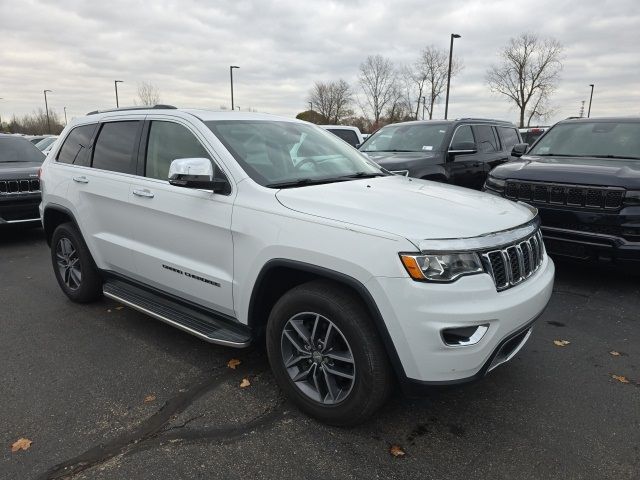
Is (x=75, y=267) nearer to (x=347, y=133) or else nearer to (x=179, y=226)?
(x=179, y=226)

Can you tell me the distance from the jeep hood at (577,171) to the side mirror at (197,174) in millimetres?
3699

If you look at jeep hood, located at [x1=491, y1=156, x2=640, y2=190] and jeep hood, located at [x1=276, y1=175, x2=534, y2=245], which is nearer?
jeep hood, located at [x1=276, y1=175, x2=534, y2=245]

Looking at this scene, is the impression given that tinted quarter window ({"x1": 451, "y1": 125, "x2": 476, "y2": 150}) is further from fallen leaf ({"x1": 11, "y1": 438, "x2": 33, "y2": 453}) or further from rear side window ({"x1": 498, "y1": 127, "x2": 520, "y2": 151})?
fallen leaf ({"x1": 11, "y1": 438, "x2": 33, "y2": 453})

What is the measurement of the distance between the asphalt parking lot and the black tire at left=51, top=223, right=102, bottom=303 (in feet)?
1.67

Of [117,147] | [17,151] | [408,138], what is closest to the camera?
[117,147]

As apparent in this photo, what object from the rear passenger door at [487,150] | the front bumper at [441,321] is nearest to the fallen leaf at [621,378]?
the front bumper at [441,321]

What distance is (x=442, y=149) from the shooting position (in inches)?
307

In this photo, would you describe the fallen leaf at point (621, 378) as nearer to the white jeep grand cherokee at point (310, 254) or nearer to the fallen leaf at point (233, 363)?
the white jeep grand cherokee at point (310, 254)

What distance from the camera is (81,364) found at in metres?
3.66

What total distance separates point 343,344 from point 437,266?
2.34 ft

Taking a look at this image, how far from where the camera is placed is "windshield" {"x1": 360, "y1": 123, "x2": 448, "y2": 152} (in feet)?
26.2

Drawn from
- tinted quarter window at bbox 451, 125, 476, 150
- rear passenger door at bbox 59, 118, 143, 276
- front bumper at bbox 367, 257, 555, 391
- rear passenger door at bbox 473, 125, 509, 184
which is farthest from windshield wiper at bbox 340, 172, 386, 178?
rear passenger door at bbox 473, 125, 509, 184

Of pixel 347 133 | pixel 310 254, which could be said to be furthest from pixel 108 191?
pixel 347 133

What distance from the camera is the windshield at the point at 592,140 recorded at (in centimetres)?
588
